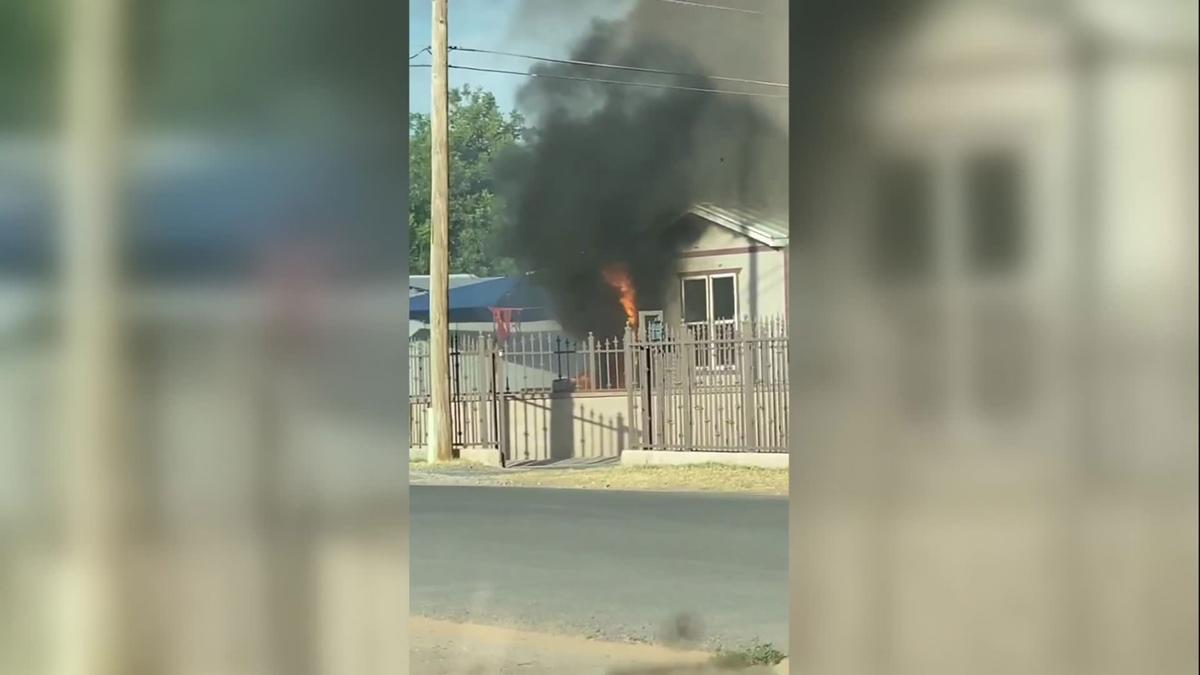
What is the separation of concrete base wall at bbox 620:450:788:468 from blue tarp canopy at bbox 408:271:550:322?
3.44 meters

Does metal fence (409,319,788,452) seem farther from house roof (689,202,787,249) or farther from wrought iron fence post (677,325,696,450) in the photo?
house roof (689,202,787,249)

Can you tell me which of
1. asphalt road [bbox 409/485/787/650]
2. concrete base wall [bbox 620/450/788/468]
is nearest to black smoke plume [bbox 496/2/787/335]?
concrete base wall [bbox 620/450/788/468]

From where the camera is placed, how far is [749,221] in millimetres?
17734

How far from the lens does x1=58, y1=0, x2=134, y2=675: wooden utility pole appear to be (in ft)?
9.45

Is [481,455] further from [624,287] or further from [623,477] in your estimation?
[624,287]

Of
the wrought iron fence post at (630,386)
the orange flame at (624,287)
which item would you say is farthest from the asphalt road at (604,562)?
the orange flame at (624,287)

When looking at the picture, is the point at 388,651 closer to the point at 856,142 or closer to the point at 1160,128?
the point at 856,142

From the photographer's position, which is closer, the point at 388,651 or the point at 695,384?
the point at 388,651

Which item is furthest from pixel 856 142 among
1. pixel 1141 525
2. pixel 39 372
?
pixel 39 372

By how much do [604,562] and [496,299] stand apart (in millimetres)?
8788

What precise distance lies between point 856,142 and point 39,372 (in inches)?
60.8

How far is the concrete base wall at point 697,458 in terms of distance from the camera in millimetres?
12891

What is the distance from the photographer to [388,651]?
120 inches

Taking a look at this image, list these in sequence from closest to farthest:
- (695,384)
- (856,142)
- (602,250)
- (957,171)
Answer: (957,171) < (856,142) < (695,384) < (602,250)
